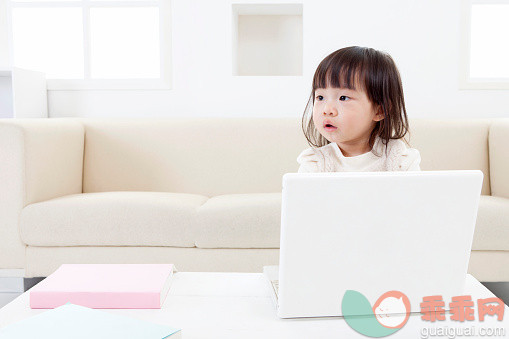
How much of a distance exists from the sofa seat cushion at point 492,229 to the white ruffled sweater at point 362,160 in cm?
70

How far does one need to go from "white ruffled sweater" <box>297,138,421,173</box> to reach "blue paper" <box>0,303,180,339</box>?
71 cm

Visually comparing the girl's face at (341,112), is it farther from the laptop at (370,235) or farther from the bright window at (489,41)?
the bright window at (489,41)

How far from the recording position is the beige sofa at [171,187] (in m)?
1.92

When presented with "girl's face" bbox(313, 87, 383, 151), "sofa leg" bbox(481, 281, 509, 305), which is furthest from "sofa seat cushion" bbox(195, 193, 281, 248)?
"sofa leg" bbox(481, 281, 509, 305)

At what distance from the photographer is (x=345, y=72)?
1247mm

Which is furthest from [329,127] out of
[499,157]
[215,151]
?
[499,157]

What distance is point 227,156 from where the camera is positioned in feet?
8.30

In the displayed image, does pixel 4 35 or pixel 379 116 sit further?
pixel 4 35

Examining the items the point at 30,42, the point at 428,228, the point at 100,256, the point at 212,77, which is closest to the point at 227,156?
the point at 212,77

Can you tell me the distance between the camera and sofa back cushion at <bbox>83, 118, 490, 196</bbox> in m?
2.48

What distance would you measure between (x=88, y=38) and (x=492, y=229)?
8.22 feet

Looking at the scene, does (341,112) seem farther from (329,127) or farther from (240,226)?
(240,226)

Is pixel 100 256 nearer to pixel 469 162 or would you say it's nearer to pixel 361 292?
pixel 361 292

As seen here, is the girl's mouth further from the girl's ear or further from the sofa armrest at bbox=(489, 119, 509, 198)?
the sofa armrest at bbox=(489, 119, 509, 198)
